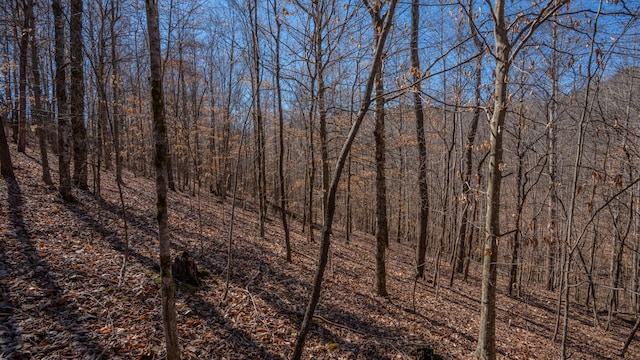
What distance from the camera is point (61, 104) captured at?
7629 millimetres

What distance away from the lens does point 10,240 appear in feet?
18.1

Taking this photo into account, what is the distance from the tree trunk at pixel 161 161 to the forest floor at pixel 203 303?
87 centimetres

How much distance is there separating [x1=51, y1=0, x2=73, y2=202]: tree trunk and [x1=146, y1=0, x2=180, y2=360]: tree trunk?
5.97m

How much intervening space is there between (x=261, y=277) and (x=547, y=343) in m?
6.71

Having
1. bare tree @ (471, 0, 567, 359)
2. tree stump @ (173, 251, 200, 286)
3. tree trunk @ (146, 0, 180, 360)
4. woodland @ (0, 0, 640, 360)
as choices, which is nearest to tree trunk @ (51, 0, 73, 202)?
woodland @ (0, 0, 640, 360)

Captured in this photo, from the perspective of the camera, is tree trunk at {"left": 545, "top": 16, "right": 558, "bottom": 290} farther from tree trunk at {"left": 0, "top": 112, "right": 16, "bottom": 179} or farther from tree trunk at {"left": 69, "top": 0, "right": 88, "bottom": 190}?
tree trunk at {"left": 0, "top": 112, "right": 16, "bottom": 179}

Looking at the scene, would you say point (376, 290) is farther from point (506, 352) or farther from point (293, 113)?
point (293, 113)

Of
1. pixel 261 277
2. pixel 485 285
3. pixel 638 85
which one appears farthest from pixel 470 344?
pixel 638 85

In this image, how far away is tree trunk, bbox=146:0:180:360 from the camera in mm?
3273

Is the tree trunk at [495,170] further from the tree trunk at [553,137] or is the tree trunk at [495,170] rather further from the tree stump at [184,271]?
the tree stump at [184,271]

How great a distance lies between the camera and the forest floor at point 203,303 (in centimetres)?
406

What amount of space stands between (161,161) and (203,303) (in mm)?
2999

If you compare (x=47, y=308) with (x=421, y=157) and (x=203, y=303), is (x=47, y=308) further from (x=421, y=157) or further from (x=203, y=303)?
(x=421, y=157)

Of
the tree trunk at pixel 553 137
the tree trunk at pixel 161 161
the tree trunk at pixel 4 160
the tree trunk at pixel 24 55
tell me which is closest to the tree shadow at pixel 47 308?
the tree trunk at pixel 161 161
